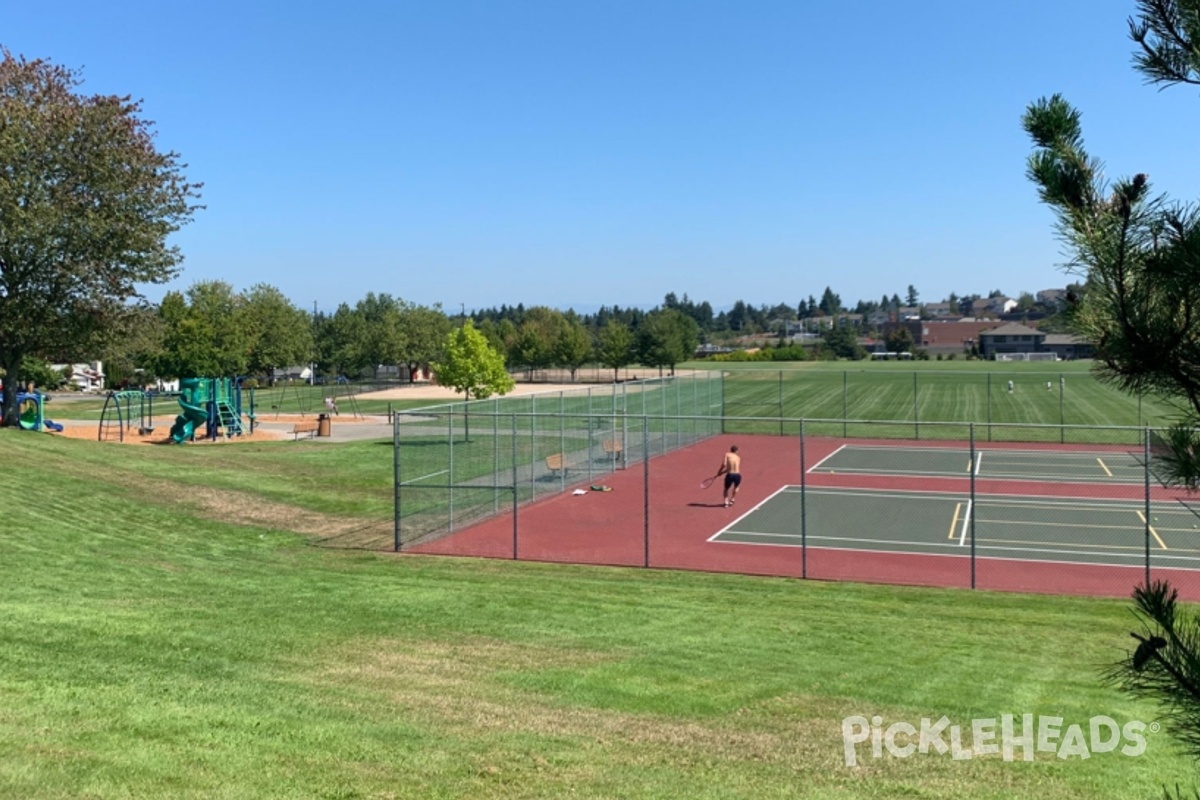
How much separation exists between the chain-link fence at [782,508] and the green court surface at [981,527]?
0.07 m

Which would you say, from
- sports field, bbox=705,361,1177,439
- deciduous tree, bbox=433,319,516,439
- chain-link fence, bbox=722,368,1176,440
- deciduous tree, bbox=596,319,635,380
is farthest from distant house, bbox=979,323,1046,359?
deciduous tree, bbox=433,319,516,439

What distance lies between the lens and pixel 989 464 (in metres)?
36.2

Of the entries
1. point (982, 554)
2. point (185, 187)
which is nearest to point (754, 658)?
point (982, 554)

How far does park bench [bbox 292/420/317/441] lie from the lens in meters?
43.7

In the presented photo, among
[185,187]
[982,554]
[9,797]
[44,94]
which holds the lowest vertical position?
[982,554]

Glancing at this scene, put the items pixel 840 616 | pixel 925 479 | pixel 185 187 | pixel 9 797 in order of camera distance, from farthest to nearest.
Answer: pixel 185 187, pixel 925 479, pixel 840 616, pixel 9 797

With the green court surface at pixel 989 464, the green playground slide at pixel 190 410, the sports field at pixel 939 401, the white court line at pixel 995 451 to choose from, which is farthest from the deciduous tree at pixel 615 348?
the green playground slide at pixel 190 410

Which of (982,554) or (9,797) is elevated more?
(9,797)

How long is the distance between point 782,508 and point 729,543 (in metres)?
4.93

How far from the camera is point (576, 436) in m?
31.2

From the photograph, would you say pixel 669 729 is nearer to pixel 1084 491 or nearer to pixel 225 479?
pixel 225 479

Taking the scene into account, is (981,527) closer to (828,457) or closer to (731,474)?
(731,474)

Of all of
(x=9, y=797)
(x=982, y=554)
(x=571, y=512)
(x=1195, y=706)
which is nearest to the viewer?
(x=1195, y=706)

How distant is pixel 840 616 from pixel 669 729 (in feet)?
21.8
